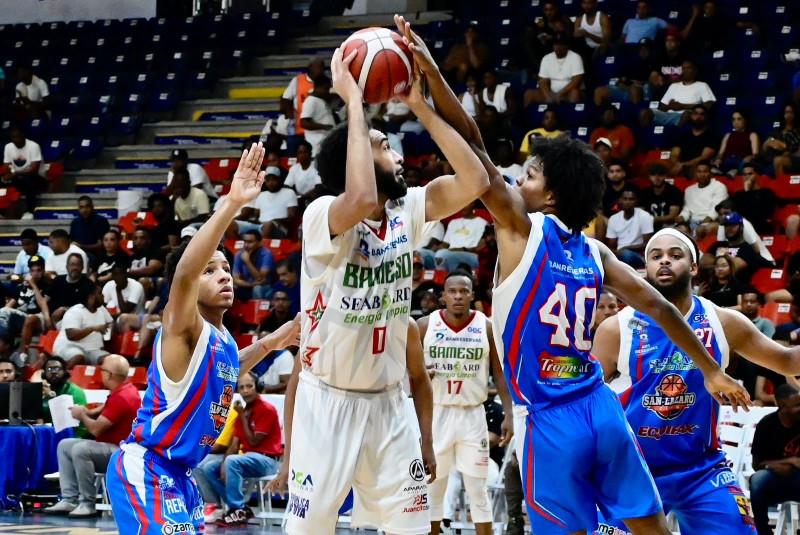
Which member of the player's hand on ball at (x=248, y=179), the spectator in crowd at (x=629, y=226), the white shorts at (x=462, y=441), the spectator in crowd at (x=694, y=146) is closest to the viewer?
the player's hand on ball at (x=248, y=179)

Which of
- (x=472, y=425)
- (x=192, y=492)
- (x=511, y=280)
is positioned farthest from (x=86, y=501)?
(x=511, y=280)

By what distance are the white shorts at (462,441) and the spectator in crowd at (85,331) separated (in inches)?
234

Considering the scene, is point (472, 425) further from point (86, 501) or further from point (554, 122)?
point (554, 122)

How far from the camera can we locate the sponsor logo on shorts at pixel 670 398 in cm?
525

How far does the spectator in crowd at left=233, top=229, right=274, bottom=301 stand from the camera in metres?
14.0

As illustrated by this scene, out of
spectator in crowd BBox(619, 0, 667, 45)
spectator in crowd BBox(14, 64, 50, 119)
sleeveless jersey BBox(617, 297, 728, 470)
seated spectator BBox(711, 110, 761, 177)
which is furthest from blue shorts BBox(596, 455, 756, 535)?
spectator in crowd BBox(14, 64, 50, 119)

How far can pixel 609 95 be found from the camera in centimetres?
1482

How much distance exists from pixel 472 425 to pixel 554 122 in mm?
5788

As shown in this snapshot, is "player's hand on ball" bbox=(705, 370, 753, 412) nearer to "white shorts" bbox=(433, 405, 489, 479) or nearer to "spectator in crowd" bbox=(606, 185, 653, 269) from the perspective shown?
"white shorts" bbox=(433, 405, 489, 479)

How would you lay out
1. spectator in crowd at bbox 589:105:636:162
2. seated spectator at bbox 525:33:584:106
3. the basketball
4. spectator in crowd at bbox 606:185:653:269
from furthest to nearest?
1. seated spectator at bbox 525:33:584:106
2. spectator in crowd at bbox 589:105:636:162
3. spectator in crowd at bbox 606:185:653:269
4. the basketball

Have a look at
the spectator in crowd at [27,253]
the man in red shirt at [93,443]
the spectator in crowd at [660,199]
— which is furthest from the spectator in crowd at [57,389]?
the spectator in crowd at [660,199]

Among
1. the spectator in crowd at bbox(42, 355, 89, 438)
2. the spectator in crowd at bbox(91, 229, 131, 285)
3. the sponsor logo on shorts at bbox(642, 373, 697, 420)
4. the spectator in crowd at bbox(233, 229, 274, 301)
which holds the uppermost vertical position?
the spectator in crowd at bbox(91, 229, 131, 285)

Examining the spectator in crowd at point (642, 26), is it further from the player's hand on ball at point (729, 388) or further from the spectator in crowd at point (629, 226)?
the player's hand on ball at point (729, 388)

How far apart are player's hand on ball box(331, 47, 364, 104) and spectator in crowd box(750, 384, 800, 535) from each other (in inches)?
200
